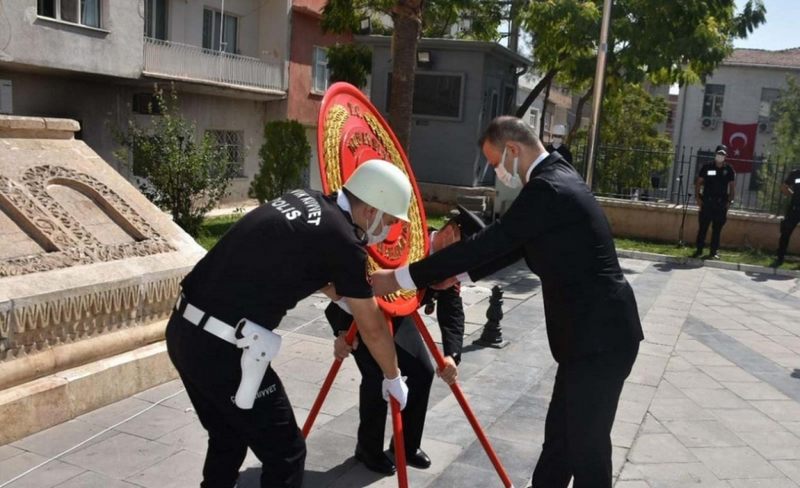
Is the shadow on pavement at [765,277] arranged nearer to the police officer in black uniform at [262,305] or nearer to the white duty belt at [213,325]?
the police officer in black uniform at [262,305]

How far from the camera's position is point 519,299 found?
9.15 meters

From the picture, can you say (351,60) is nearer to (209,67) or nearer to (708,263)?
(209,67)

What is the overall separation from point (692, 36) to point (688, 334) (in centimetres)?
675

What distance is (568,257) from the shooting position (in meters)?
3.21

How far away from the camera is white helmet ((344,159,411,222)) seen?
302 cm

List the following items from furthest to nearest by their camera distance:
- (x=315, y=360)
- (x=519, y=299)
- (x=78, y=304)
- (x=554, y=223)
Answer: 1. (x=519, y=299)
2. (x=315, y=360)
3. (x=78, y=304)
4. (x=554, y=223)

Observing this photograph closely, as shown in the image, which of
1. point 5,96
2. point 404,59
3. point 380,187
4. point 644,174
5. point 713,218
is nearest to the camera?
point 380,187

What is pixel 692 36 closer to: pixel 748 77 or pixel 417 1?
pixel 417 1

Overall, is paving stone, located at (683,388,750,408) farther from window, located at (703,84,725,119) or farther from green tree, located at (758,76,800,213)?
window, located at (703,84,725,119)

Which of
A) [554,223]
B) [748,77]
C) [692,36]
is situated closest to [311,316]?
[554,223]

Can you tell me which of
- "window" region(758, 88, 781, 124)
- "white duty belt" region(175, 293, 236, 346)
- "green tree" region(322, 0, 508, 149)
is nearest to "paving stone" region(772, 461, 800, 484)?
"white duty belt" region(175, 293, 236, 346)

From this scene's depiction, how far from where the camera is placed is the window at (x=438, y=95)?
16.1m

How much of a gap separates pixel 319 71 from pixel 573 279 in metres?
21.2

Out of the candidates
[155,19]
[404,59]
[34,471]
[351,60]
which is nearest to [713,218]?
[404,59]
